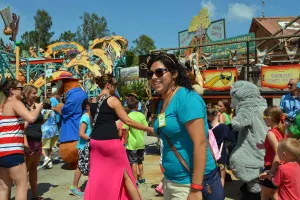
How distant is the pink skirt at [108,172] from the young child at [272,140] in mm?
1562

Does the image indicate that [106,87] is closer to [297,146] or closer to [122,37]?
[297,146]

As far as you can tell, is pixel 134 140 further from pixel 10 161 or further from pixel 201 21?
pixel 201 21

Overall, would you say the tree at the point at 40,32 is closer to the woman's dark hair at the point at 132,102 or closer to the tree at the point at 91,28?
the tree at the point at 91,28

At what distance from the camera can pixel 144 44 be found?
200ft

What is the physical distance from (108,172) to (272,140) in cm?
189

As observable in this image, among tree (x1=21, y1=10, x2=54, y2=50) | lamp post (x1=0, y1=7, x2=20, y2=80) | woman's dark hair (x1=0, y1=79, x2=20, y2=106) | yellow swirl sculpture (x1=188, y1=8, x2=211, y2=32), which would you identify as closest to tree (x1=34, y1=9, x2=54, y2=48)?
tree (x1=21, y1=10, x2=54, y2=50)

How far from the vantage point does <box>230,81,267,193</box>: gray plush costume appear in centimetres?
397

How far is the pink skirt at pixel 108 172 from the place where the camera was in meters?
3.57

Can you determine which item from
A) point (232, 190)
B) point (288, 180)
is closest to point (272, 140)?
point (288, 180)

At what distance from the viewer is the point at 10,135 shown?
3.51 m

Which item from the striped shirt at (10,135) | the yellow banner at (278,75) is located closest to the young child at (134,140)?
the striped shirt at (10,135)

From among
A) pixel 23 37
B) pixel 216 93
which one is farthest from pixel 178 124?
pixel 23 37

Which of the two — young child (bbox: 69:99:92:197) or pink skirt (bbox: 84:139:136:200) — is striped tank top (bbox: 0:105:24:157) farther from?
young child (bbox: 69:99:92:197)

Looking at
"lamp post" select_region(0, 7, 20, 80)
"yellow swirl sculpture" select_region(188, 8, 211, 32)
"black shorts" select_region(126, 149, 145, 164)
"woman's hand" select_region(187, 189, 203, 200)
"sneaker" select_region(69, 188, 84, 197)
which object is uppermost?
"yellow swirl sculpture" select_region(188, 8, 211, 32)
